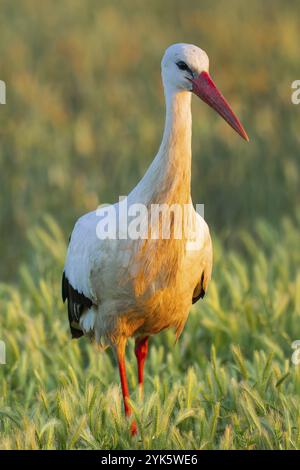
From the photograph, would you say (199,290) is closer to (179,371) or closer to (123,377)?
(123,377)

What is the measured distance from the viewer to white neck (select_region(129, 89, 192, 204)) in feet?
14.3

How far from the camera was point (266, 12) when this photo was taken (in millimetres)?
14484

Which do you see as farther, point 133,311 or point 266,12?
point 266,12

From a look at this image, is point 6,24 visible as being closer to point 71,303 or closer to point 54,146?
point 54,146

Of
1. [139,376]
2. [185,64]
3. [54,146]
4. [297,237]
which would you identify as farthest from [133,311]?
[54,146]

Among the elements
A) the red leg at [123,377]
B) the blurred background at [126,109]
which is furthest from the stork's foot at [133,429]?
the blurred background at [126,109]

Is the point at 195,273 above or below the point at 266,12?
below

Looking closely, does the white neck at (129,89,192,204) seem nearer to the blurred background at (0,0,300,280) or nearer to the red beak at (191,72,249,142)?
the red beak at (191,72,249,142)

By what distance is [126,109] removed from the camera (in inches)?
434

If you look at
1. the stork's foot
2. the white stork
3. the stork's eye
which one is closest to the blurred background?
the white stork

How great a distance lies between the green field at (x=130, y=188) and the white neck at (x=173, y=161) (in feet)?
2.87

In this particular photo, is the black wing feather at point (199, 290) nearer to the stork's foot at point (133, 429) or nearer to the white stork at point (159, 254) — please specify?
the white stork at point (159, 254)

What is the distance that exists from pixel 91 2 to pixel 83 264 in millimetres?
11132
